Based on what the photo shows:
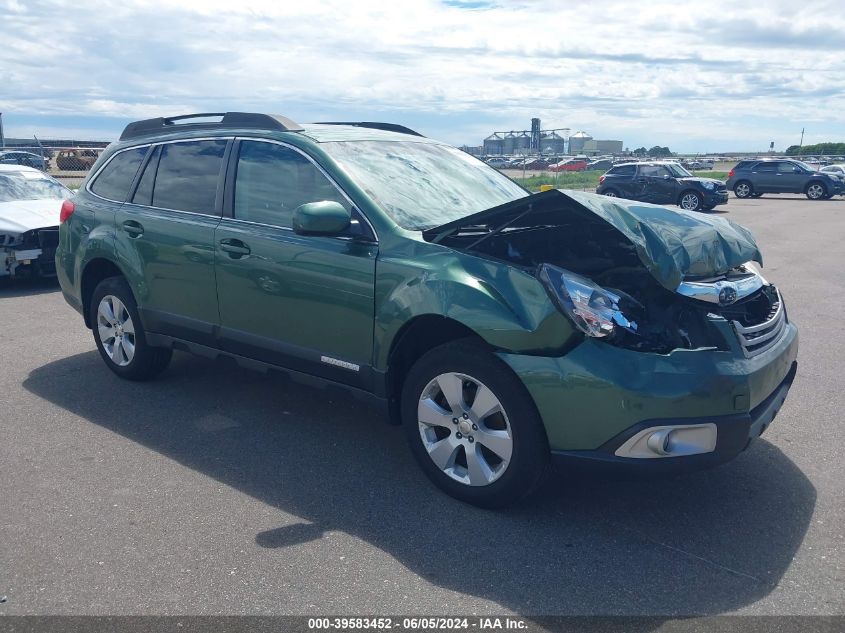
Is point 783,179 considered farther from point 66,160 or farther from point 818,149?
point 818,149

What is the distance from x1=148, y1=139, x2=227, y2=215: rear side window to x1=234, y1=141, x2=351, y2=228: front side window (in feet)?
0.80

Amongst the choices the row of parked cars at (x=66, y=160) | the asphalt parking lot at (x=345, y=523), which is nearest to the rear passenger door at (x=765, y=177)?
the row of parked cars at (x=66, y=160)

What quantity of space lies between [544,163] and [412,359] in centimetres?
4700

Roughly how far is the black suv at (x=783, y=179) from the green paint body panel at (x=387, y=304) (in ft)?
98.6

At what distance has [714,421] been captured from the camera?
3.47 m

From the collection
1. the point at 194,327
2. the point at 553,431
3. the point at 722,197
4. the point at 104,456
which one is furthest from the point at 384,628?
the point at 722,197

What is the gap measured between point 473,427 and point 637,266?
46.5 inches

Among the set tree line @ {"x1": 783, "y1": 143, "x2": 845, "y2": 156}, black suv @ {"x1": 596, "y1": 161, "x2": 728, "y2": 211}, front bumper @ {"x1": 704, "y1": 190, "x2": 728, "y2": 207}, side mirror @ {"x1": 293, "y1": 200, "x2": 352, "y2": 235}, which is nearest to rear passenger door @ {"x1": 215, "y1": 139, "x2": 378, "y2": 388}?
side mirror @ {"x1": 293, "y1": 200, "x2": 352, "y2": 235}

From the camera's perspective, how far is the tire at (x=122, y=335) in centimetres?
570

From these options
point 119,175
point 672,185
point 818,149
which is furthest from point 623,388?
point 818,149

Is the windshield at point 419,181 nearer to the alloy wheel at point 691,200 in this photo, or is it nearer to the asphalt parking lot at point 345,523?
the asphalt parking lot at point 345,523

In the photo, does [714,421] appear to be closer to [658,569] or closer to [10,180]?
[658,569]

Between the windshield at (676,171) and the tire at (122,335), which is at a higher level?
the windshield at (676,171)

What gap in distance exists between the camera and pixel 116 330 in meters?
5.90
